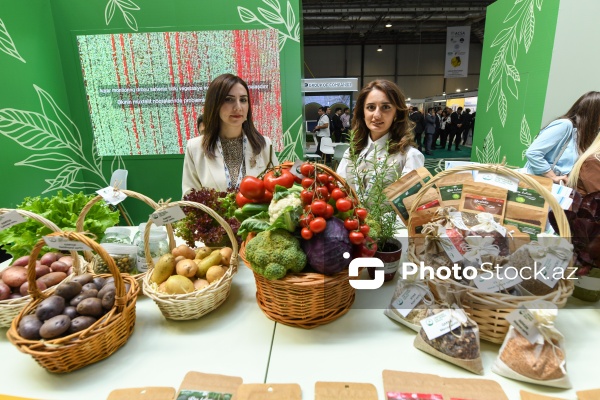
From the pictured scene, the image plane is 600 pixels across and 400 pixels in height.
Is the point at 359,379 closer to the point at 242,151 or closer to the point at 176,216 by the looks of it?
the point at 176,216

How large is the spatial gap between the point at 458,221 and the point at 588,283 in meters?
0.47

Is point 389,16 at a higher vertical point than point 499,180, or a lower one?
higher

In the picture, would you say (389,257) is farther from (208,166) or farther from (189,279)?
(208,166)

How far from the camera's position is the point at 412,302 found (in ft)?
3.13

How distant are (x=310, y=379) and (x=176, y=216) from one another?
611 millimetres

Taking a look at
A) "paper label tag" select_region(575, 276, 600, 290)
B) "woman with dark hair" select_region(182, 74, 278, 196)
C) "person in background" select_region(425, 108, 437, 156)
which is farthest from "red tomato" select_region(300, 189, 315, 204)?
"person in background" select_region(425, 108, 437, 156)

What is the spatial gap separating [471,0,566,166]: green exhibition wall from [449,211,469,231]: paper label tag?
120 inches

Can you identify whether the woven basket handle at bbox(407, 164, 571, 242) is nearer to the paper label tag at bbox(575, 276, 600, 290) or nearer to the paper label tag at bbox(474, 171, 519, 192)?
the paper label tag at bbox(474, 171, 519, 192)

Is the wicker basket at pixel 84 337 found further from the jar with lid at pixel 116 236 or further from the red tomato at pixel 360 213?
the red tomato at pixel 360 213

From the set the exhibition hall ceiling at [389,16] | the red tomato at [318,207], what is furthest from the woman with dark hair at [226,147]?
the exhibition hall ceiling at [389,16]

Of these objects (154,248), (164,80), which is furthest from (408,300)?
(164,80)

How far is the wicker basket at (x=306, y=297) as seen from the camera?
90 centimetres

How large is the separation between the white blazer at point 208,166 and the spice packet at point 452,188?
1260mm

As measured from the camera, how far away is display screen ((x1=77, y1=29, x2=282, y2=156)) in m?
3.04
